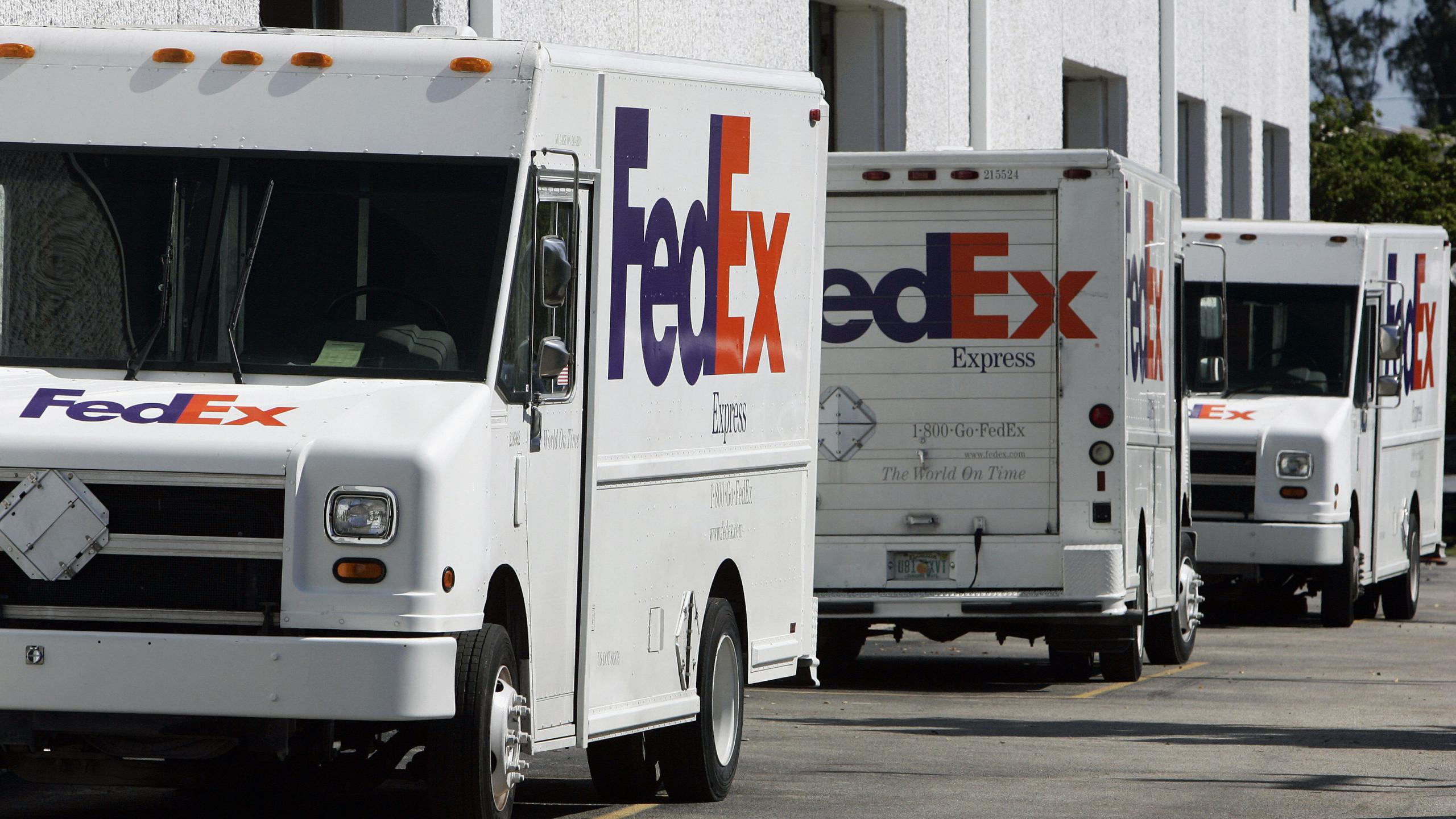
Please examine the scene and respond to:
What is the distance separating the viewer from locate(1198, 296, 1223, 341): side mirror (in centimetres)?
1819

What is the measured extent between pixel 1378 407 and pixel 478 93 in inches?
561

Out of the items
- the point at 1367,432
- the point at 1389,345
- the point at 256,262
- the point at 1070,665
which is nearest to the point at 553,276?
the point at 256,262

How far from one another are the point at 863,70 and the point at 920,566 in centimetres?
945

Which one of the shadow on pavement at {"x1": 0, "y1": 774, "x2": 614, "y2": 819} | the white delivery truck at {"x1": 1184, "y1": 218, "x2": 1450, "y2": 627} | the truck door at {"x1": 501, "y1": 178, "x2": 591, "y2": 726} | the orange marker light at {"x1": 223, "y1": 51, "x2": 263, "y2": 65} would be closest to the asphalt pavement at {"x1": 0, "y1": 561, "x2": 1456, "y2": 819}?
the shadow on pavement at {"x1": 0, "y1": 774, "x2": 614, "y2": 819}

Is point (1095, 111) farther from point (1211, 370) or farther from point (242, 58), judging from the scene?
point (242, 58)

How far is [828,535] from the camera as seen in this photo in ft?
49.7

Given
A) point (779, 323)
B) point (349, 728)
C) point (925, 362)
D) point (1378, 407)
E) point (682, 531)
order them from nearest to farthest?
point (349, 728)
point (682, 531)
point (779, 323)
point (925, 362)
point (1378, 407)

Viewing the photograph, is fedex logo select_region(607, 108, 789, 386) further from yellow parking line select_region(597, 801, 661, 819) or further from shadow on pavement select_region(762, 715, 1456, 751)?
shadow on pavement select_region(762, 715, 1456, 751)

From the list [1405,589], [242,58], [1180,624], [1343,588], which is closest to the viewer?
[242,58]

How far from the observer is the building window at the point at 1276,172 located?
39.8 metres

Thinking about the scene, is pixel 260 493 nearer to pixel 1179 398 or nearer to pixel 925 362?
pixel 925 362

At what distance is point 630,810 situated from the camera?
9883 mm

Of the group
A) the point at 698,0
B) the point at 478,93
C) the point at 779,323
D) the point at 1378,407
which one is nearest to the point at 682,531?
the point at 779,323

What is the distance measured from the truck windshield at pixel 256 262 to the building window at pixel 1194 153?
2678cm
